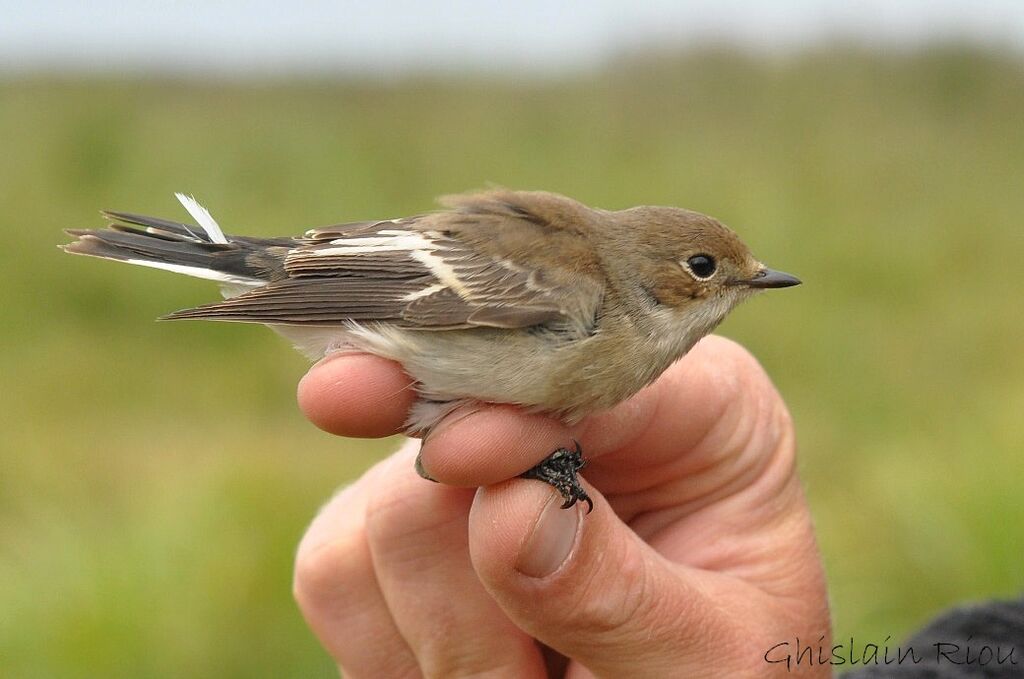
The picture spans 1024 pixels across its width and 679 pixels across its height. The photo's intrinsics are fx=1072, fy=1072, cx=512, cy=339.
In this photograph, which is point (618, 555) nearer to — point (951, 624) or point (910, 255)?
point (951, 624)

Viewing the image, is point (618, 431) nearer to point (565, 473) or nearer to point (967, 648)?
point (565, 473)

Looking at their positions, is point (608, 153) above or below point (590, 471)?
above

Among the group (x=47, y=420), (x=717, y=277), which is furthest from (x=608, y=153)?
(x=717, y=277)

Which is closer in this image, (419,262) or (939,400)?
(419,262)

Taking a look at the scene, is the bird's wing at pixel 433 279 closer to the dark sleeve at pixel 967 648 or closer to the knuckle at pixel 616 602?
the knuckle at pixel 616 602

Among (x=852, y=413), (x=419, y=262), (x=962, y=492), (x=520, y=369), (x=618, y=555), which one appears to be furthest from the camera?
(x=852, y=413)

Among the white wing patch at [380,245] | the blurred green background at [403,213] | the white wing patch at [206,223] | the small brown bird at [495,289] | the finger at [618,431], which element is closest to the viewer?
the finger at [618,431]

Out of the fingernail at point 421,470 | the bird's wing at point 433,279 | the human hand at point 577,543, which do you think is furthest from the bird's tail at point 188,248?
the fingernail at point 421,470

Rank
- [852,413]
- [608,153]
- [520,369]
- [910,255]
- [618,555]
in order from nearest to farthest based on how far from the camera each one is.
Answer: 1. [618,555]
2. [520,369]
3. [852,413]
4. [910,255]
5. [608,153]
